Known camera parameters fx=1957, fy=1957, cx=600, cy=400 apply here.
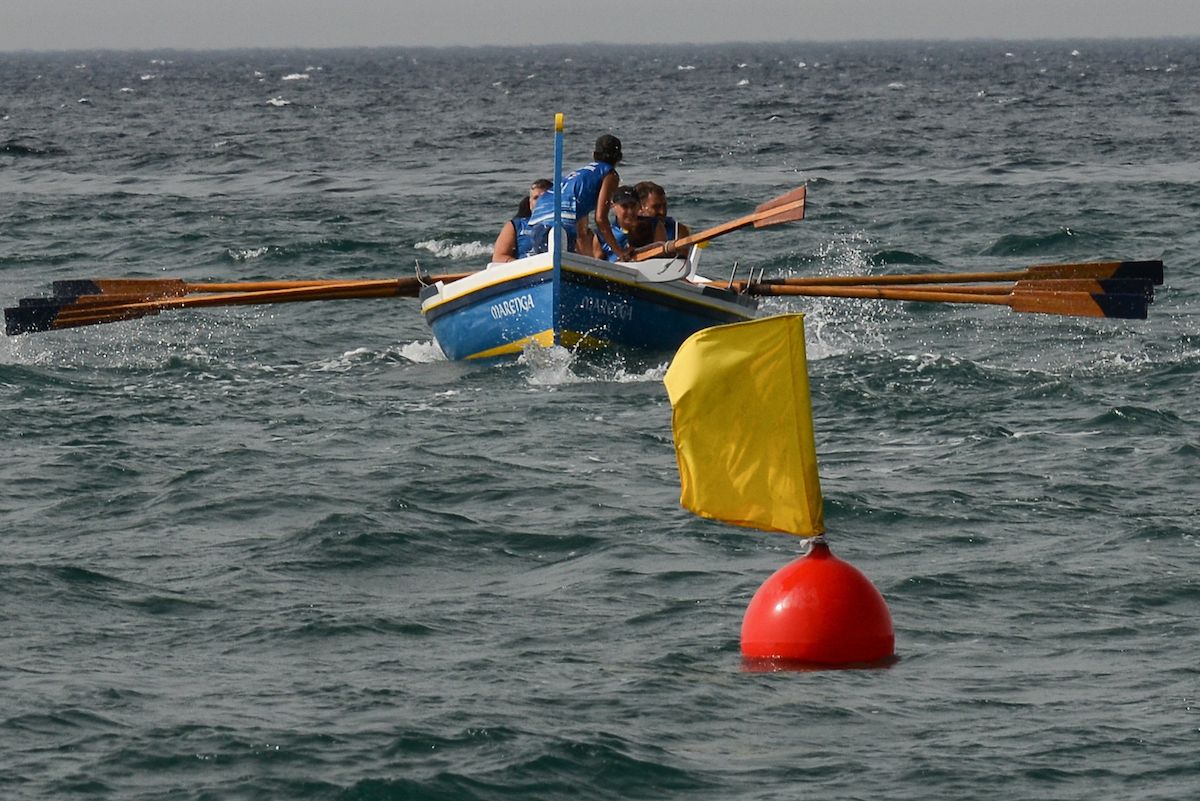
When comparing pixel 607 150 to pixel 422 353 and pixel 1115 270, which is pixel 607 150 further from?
pixel 1115 270

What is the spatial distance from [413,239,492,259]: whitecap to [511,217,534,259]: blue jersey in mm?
7633

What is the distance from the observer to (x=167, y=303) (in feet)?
49.4

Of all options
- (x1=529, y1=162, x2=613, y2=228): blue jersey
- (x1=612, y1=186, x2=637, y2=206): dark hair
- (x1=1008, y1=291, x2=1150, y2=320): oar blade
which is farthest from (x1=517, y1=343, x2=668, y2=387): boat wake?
(x1=1008, y1=291, x2=1150, y2=320): oar blade

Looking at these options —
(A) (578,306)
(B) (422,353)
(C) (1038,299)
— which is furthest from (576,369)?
(C) (1038,299)

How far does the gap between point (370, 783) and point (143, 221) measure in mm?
21983

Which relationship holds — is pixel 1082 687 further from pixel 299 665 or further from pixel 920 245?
pixel 920 245

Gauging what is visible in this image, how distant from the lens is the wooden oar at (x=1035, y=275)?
45.5 feet

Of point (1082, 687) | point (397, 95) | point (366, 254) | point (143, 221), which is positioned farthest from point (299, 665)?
point (397, 95)

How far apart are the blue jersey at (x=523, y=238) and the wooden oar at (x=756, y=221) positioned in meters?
0.91

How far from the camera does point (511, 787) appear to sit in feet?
21.9

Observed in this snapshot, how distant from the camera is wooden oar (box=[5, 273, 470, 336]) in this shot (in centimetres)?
1464

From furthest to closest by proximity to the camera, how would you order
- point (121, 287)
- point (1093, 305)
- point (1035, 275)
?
point (121, 287)
point (1035, 275)
point (1093, 305)

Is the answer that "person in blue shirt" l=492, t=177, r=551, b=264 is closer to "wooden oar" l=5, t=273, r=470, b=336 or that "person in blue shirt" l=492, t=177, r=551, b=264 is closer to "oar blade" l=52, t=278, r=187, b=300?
"wooden oar" l=5, t=273, r=470, b=336

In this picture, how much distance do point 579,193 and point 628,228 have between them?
1040mm
